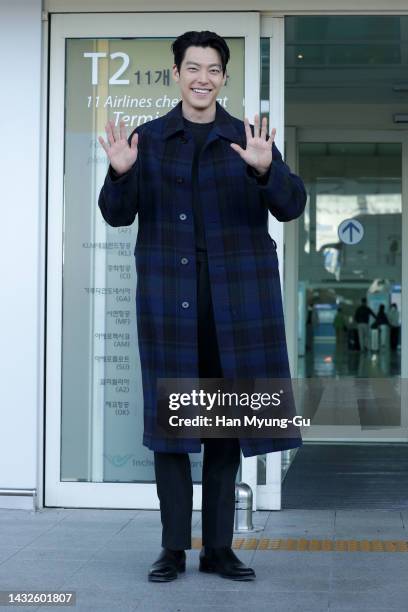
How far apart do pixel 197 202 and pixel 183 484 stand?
111 centimetres

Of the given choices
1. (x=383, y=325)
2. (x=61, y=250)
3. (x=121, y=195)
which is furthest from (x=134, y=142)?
(x=383, y=325)

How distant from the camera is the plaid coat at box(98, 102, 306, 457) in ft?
14.8

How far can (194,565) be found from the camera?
16.0 ft

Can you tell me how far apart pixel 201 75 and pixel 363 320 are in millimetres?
27289

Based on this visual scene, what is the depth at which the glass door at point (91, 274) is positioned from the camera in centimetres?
650

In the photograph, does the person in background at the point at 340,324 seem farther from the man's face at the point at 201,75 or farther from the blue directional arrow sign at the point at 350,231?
the man's face at the point at 201,75

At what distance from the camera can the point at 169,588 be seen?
4.48m

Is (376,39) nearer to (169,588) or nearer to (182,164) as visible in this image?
(182,164)

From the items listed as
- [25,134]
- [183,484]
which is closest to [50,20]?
[25,134]

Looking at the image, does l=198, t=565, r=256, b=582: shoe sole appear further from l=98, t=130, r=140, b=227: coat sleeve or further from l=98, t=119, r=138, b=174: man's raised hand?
l=98, t=119, r=138, b=174: man's raised hand

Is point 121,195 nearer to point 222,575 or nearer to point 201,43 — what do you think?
point 201,43

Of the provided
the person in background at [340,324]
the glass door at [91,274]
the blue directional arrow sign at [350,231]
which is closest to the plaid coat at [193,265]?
the glass door at [91,274]

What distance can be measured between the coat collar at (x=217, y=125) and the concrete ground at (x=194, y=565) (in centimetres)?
175

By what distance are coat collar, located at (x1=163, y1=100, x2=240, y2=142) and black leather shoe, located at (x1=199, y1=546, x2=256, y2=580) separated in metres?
1.62
